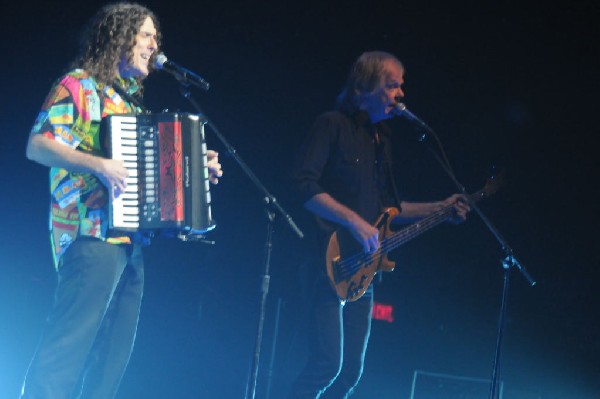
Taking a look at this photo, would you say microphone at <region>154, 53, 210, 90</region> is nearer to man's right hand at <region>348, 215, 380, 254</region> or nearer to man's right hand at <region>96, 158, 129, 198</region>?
man's right hand at <region>96, 158, 129, 198</region>

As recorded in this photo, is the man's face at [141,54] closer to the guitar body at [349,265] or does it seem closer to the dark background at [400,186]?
the guitar body at [349,265]

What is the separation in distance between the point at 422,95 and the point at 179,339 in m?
2.49

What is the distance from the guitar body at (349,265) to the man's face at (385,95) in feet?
1.80

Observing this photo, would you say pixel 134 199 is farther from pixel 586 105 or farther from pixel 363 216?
pixel 586 105

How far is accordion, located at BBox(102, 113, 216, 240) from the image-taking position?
2566 millimetres

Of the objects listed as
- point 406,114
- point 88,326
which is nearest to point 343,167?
point 406,114

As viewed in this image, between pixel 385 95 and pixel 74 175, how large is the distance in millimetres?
1626

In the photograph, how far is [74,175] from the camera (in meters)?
2.56

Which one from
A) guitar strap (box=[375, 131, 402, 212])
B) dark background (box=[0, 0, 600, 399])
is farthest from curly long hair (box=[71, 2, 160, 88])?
dark background (box=[0, 0, 600, 399])

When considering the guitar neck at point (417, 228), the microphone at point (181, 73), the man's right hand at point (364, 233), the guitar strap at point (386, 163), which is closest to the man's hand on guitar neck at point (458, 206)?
the guitar neck at point (417, 228)

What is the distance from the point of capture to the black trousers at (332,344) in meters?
3.10

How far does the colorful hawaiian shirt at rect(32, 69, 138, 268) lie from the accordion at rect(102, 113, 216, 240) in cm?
6

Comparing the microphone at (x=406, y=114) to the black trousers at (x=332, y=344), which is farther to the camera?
the microphone at (x=406, y=114)

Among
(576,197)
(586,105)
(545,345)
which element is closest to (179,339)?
(545,345)
